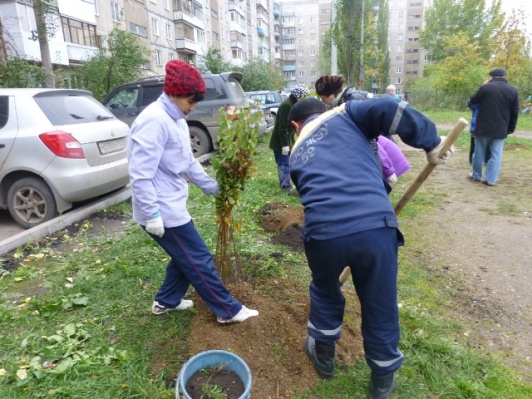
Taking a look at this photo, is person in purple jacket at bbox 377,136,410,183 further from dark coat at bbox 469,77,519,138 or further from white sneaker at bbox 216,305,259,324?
dark coat at bbox 469,77,519,138

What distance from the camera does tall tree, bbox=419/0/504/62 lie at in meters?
42.3

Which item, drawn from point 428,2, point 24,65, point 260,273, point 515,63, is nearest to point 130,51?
point 24,65

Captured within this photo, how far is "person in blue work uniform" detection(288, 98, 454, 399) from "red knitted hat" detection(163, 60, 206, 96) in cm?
73

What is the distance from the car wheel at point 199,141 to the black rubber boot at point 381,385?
7.52 metres

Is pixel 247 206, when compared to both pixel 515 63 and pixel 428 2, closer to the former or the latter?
pixel 515 63

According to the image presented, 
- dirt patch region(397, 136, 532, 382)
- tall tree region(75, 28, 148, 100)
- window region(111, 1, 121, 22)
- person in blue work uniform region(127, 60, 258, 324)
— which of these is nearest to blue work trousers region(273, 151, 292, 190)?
dirt patch region(397, 136, 532, 382)

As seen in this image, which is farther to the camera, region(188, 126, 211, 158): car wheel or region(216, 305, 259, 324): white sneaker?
region(188, 126, 211, 158): car wheel

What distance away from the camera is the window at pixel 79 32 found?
2159 centimetres

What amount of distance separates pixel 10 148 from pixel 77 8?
21.9 metres

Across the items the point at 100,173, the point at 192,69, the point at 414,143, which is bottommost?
the point at 100,173

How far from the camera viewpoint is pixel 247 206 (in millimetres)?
5379

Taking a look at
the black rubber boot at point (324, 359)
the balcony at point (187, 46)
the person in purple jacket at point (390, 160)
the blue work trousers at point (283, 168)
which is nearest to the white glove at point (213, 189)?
the black rubber boot at point (324, 359)

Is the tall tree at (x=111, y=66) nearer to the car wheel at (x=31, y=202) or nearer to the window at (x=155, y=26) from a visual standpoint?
the car wheel at (x=31, y=202)

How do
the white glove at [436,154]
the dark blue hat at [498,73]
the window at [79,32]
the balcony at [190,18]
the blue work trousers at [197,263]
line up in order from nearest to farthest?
the white glove at [436,154], the blue work trousers at [197,263], the dark blue hat at [498,73], the window at [79,32], the balcony at [190,18]
